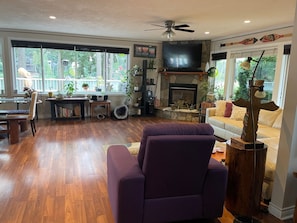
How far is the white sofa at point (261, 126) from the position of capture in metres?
2.54

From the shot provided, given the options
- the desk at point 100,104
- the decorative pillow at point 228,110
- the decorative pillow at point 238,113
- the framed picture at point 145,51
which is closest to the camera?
the decorative pillow at point 238,113

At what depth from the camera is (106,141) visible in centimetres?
467

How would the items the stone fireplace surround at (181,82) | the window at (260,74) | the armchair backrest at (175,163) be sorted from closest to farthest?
1. the armchair backrest at (175,163)
2. the window at (260,74)
3. the stone fireplace surround at (181,82)

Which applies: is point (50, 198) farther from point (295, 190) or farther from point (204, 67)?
point (204, 67)

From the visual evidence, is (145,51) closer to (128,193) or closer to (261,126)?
(261,126)

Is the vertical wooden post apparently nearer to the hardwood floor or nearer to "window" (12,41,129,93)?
the hardwood floor

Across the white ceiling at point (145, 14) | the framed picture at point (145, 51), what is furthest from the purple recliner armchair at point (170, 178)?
the framed picture at point (145, 51)

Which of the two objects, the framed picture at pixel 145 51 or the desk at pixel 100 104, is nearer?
the desk at pixel 100 104

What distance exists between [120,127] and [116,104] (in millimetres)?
1699


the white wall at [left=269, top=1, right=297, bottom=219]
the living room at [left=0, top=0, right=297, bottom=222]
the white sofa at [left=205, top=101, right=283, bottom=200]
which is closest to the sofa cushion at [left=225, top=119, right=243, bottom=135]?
the white sofa at [left=205, top=101, right=283, bottom=200]

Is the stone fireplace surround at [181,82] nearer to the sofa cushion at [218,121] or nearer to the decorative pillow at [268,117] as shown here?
the sofa cushion at [218,121]

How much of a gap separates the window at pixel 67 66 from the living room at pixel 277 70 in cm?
18

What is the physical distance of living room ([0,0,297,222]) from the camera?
2148 millimetres

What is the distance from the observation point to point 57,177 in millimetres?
3031
